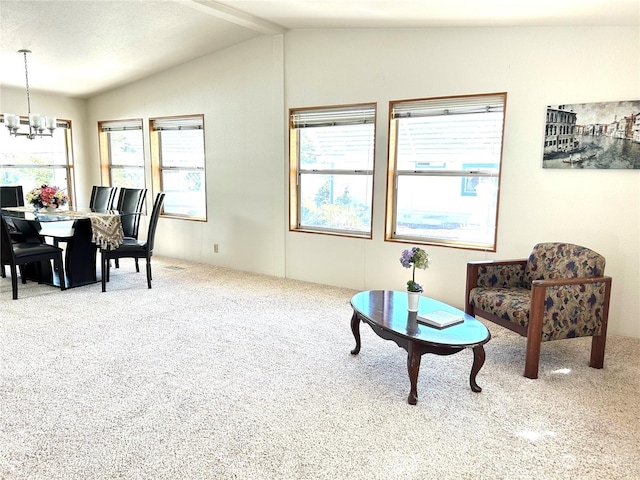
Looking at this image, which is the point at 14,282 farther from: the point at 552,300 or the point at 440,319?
the point at 552,300

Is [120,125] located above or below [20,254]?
above

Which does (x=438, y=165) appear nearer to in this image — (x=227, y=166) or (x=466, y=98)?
(x=466, y=98)

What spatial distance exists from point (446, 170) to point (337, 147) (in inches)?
47.9

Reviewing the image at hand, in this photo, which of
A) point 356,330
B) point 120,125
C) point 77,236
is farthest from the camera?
point 120,125

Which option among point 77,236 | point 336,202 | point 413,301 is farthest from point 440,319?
point 77,236

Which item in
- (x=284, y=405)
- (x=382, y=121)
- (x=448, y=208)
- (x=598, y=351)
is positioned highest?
(x=382, y=121)

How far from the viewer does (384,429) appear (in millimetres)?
2244

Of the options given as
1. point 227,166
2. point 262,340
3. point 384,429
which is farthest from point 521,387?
point 227,166

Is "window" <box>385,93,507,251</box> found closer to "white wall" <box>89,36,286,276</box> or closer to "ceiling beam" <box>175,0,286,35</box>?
"white wall" <box>89,36,286,276</box>

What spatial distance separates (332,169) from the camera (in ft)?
15.9

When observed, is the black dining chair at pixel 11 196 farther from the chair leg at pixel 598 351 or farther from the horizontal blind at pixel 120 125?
the chair leg at pixel 598 351

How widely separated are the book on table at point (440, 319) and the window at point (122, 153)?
510 centimetres

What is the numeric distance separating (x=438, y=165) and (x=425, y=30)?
1.22 meters

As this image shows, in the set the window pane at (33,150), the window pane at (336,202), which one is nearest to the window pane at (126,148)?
the window pane at (33,150)
